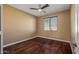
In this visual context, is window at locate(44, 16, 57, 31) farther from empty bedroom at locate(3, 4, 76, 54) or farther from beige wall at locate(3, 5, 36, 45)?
beige wall at locate(3, 5, 36, 45)

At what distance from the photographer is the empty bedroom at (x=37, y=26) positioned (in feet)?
6.30

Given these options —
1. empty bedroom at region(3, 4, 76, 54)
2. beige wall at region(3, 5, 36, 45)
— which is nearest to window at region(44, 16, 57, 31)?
empty bedroom at region(3, 4, 76, 54)

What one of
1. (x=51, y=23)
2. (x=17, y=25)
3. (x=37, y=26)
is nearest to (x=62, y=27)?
(x=51, y=23)

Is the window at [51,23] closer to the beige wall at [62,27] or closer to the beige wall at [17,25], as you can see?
the beige wall at [62,27]

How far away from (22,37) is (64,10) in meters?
1.38

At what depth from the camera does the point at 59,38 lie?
209cm

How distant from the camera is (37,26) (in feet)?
7.39

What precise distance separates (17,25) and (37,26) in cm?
58

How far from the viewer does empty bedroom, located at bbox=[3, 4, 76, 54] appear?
1919 mm

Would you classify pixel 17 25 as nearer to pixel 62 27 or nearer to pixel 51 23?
pixel 51 23

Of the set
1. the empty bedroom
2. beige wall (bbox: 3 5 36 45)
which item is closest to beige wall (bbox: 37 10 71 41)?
the empty bedroom

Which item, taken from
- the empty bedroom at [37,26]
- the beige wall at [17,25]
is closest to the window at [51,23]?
the empty bedroom at [37,26]

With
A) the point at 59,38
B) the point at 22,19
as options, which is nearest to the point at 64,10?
the point at 59,38
